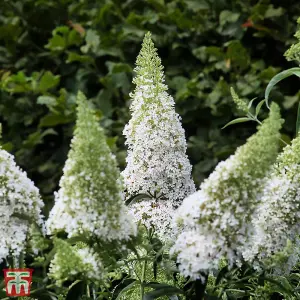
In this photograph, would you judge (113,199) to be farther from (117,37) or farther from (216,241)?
(117,37)

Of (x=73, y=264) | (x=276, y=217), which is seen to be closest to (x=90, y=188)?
(x=73, y=264)

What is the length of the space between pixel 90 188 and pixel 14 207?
0.41ft

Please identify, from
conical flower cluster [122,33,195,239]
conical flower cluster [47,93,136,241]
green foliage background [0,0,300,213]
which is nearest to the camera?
conical flower cluster [47,93,136,241]

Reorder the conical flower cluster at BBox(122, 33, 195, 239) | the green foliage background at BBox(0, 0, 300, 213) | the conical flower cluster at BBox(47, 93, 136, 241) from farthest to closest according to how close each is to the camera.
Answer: the green foliage background at BBox(0, 0, 300, 213)
the conical flower cluster at BBox(122, 33, 195, 239)
the conical flower cluster at BBox(47, 93, 136, 241)

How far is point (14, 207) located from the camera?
917mm

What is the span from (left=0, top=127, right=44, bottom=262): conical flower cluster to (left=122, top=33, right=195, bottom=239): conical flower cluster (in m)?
0.24

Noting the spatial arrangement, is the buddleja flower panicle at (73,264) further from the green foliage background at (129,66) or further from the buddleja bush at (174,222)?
the green foliage background at (129,66)

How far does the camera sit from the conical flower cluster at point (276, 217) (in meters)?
0.95

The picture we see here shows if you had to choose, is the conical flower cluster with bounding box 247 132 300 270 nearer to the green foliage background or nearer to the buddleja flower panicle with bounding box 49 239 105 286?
the buddleja flower panicle with bounding box 49 239 105 286

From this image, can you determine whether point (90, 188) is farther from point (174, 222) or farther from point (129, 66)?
point (129, 66)

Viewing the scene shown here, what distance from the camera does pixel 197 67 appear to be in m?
3.33

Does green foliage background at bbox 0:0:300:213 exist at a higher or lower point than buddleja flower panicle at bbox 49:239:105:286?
higher

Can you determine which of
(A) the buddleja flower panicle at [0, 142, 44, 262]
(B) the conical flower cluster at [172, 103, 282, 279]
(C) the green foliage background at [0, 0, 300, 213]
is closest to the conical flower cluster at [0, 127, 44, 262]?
(A) the buddleja flower panicle at [0, 142, 44, 262]

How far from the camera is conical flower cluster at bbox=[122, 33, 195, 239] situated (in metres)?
1.12
